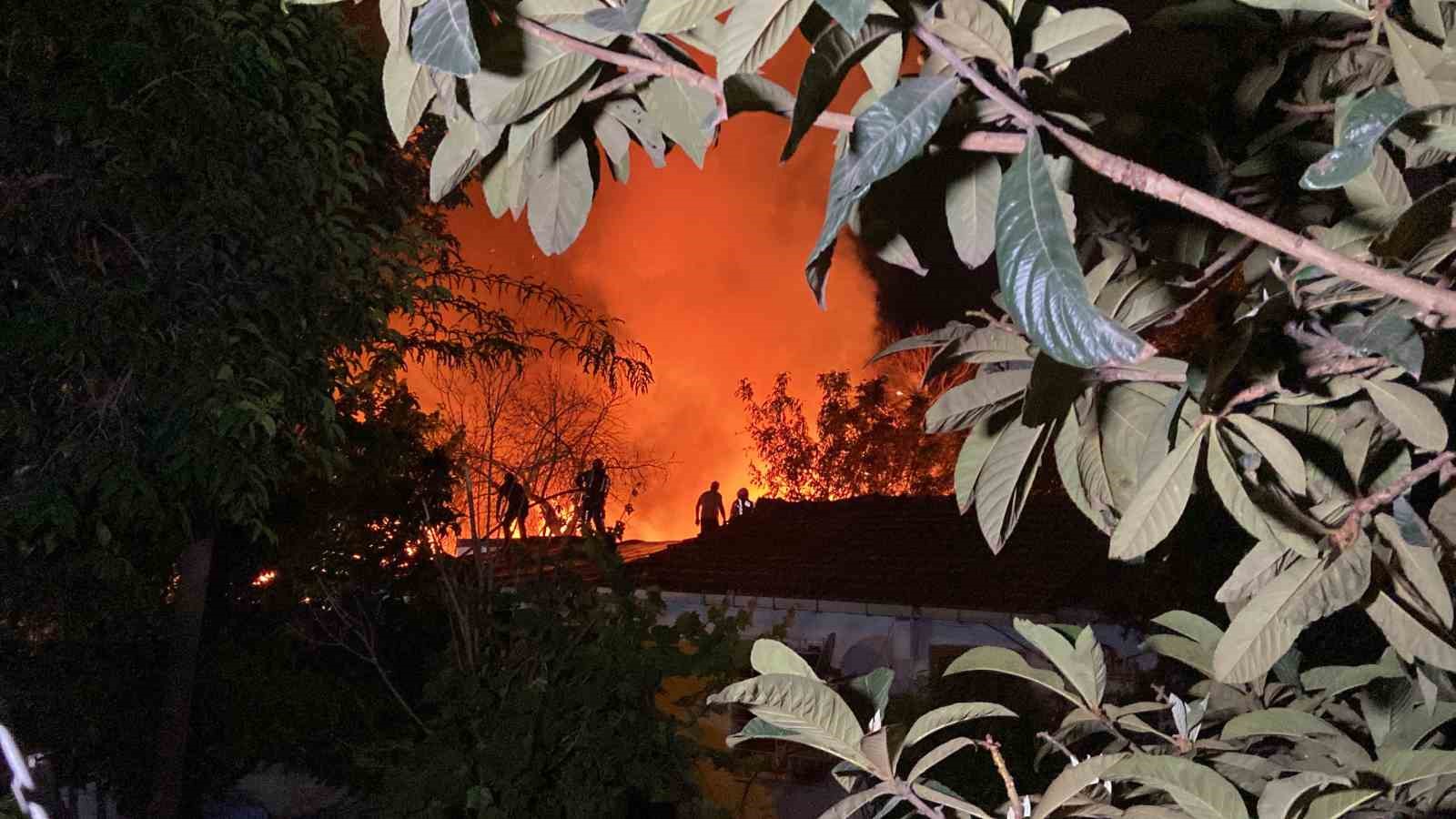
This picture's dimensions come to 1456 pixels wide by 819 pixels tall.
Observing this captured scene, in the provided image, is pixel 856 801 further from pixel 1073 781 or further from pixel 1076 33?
pixel 1076 33

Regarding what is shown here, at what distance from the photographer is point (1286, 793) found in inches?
22.6

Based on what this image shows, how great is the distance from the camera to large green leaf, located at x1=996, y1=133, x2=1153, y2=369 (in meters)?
0.38

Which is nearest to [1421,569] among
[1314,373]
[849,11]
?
[1314,373]

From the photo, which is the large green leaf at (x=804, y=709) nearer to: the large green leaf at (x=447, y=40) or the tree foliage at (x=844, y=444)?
the large green leaf at (x=447, y=40)

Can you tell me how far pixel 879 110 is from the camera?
0.43 m

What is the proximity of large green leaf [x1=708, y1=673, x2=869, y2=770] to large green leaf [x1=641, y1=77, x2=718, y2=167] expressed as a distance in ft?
0.92

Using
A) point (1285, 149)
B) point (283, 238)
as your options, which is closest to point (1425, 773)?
point (1285, 149)

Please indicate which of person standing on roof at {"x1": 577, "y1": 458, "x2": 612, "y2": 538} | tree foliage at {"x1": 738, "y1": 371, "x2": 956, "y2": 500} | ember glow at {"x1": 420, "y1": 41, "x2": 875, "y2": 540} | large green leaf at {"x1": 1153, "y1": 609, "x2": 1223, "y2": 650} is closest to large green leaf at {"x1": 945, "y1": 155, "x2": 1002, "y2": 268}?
large green leaf at {"x1": 1153, "y1": 609, "x2": 1223, "y2": 650}

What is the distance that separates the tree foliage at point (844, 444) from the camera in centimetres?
1527

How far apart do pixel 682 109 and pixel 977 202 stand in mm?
172

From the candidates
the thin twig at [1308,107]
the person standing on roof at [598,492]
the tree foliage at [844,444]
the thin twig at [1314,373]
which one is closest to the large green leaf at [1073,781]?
the thin twig at [1314,373]

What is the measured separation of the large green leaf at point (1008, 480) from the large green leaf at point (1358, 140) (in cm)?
33

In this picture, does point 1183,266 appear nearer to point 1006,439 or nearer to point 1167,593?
point 1006,439

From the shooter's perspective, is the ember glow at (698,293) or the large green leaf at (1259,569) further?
the ember glow at (698,293)
